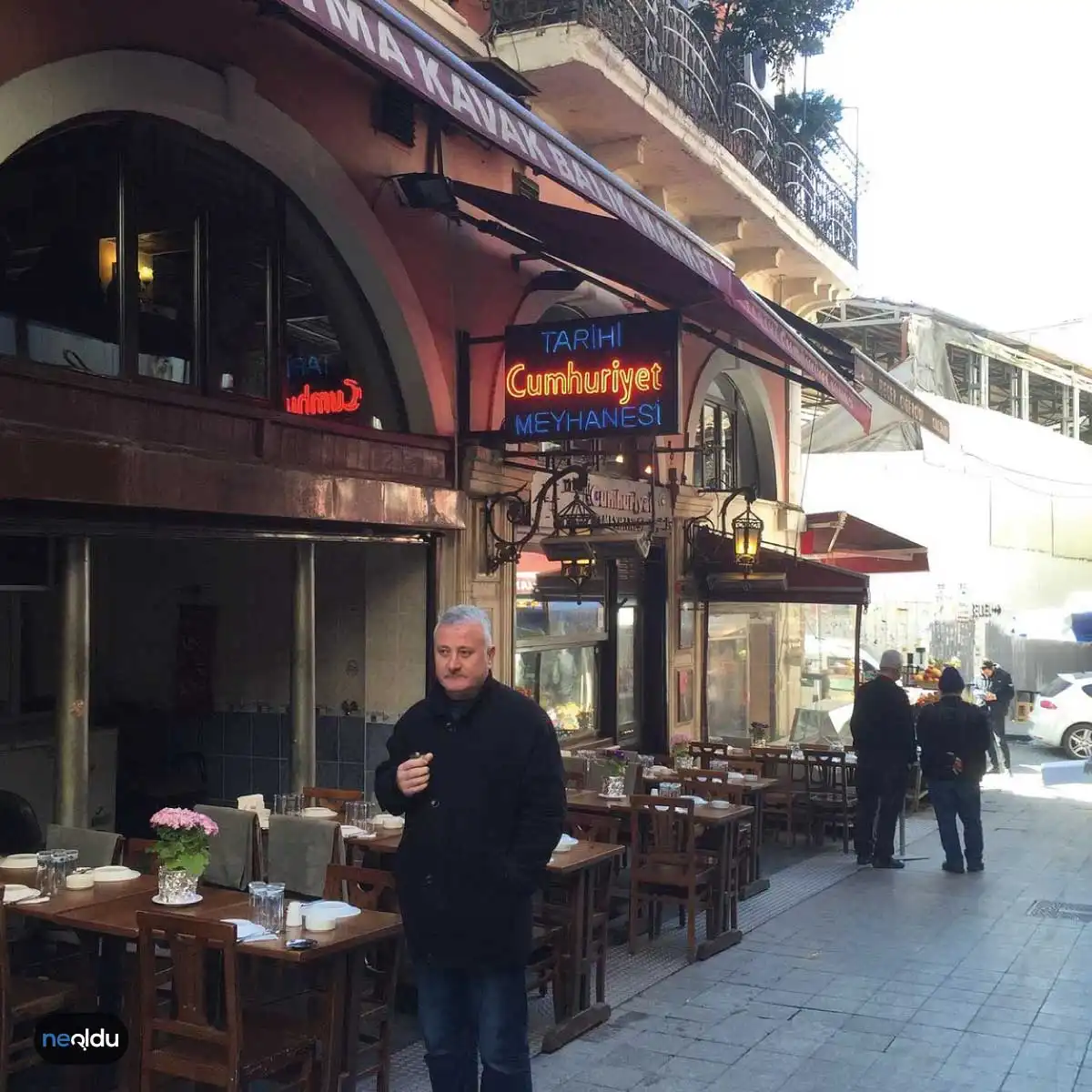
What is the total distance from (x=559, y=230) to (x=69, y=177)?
3.63 meters

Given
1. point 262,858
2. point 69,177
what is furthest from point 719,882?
point 69,177

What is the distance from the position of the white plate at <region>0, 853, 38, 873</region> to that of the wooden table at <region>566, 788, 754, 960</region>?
3575mm

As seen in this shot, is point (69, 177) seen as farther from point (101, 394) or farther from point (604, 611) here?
point (604, 611)

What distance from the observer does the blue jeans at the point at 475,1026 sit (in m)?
4.25

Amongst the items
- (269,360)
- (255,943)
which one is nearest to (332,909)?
(255,943)

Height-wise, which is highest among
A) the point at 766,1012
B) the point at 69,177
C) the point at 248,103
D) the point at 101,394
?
the point at 248,103

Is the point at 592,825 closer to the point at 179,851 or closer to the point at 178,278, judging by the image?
the point at 179,851

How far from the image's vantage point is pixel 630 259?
378 inches

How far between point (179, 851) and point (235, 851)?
1454mm

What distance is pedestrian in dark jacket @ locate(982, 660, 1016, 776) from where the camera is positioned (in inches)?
704

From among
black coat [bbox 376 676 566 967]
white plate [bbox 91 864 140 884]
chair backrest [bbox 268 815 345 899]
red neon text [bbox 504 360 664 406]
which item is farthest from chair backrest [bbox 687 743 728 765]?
black coat [bbox 376 676 566 967]

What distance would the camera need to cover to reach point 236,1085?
4523mm

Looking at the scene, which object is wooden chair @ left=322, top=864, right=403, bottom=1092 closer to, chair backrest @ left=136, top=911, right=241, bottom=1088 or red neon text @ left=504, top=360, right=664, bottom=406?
chair backrest @ left=136, top=911, right=241, bottom=1088

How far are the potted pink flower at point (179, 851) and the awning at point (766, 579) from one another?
9464mm
